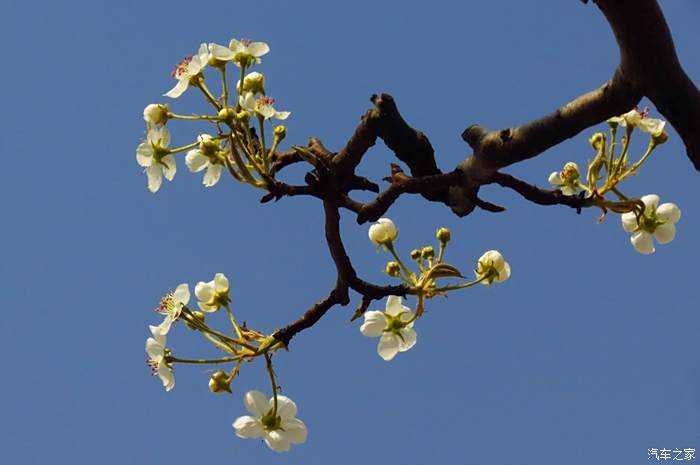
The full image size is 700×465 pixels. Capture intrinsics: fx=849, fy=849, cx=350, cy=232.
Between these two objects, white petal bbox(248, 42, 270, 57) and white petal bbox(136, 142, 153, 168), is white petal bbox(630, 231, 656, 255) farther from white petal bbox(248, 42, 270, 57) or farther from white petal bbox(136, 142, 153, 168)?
white petal bbox(136, 142, 153, 168)

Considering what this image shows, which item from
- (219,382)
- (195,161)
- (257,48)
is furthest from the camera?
(257,48)

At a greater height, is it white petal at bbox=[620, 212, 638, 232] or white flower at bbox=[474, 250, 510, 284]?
white petal at bbox=[620, 212, 638, 232]

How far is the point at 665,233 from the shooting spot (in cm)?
341

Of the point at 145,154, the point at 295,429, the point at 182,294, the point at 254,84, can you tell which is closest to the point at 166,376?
the point at 182,294

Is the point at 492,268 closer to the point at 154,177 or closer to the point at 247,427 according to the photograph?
the point at 247,427

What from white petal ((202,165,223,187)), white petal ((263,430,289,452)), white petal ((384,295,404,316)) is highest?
white petal ((202,165,223,187))

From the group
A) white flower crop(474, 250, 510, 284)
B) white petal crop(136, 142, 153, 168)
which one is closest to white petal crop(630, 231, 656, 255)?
white flower crop(474, 250, 510, 284)

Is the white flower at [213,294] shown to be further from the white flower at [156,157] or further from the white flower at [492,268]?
the white flower at [492,268]

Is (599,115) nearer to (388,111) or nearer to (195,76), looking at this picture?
(388,111)

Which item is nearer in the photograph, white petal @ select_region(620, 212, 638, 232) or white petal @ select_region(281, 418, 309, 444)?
white petal @ select_region(281, 418, 309, 444)

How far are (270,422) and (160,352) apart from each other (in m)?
0.50

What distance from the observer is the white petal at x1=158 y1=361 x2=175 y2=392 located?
10.5 feet

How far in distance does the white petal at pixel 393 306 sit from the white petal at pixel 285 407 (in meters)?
0.51

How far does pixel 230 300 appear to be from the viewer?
3.40 metres
